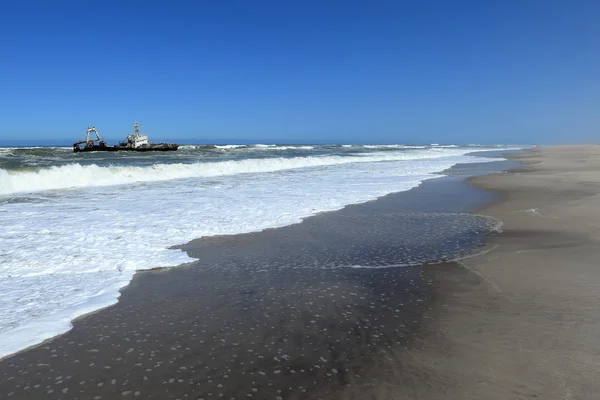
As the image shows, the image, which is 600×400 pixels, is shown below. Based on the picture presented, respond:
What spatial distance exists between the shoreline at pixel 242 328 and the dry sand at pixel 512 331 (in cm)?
28

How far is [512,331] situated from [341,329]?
1443mm

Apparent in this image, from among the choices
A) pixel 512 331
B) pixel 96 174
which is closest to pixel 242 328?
pixel 512 331

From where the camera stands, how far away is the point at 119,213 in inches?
382

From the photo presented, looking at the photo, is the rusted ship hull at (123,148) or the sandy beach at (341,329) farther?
the rusted ship hull at (123,148)

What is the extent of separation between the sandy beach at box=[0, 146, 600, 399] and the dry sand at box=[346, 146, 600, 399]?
0.01 m

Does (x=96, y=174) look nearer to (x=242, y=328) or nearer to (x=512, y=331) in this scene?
(x=242, y=328)

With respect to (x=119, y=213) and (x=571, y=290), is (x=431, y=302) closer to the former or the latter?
(x=571, y=290)

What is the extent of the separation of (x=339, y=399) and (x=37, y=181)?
57.0 ft

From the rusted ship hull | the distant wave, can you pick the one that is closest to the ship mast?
the rusted ship hull

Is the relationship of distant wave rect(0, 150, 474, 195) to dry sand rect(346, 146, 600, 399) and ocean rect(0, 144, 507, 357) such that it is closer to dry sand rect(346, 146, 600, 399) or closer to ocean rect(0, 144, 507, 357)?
ocean rect(0, 144, 507, 357)

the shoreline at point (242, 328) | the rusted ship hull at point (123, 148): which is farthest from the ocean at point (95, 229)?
the rusted ship hull at point (123, 148)

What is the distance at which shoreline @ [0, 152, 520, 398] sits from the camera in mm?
2941

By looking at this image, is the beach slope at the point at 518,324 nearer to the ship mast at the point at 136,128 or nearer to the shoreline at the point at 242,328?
the shoreline at the point at 242,328

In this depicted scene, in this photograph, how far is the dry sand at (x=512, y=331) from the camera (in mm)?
2775
